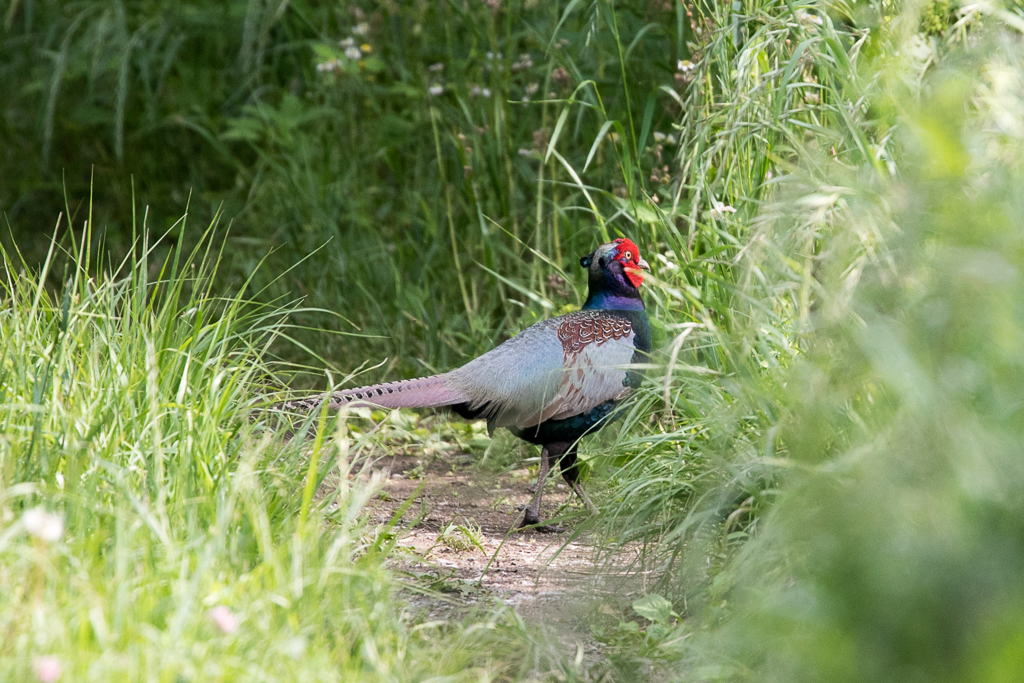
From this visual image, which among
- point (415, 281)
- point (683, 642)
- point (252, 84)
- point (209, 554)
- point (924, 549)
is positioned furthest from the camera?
point (252, 84)

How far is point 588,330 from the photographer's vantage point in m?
3.79

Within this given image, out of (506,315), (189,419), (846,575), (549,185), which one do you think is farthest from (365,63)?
(846,575)

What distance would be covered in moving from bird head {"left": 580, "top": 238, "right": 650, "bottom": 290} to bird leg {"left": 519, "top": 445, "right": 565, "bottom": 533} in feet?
2.04

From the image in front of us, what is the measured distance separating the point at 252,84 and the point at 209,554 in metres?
5.75

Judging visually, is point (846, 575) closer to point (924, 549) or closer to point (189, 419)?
point (924, 549)

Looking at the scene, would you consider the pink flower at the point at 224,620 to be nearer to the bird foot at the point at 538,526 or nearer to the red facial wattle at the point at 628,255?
the bird foot at the point at 538,526

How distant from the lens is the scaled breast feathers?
376 cm

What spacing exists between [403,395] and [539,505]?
1.98 ft

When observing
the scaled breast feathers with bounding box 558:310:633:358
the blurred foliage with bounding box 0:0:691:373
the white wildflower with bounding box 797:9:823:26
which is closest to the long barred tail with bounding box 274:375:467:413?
the scaled breast feathers with bounding box 558:310:633:358

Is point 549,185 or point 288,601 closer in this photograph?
point 288,601

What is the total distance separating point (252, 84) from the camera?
7148 mm

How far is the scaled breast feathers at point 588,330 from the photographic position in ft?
12.3

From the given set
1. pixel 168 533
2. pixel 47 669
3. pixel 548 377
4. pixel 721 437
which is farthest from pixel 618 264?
pixel 47 669

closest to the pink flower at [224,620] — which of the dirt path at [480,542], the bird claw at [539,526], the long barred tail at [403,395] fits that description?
the dirt path at [480,542]
